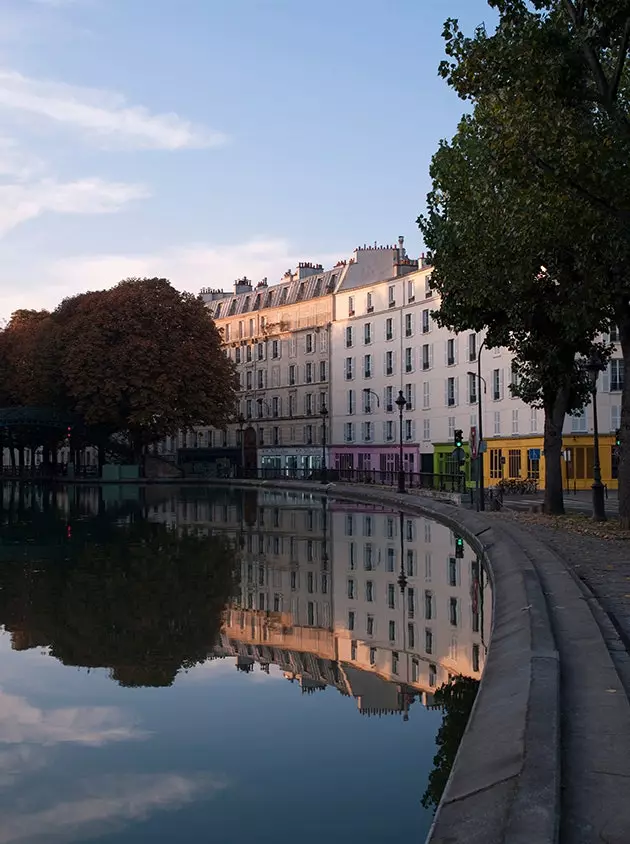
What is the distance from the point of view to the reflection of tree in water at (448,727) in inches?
269

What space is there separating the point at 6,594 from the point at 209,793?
9851 mm

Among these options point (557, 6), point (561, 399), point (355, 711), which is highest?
point (557, 6)

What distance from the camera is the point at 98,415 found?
8106cm

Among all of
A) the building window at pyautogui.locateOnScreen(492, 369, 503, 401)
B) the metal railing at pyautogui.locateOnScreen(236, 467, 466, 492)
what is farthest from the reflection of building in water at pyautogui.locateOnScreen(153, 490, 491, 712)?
the building window at pyautogui.locateOnScreen(492, 369, 503, 401)

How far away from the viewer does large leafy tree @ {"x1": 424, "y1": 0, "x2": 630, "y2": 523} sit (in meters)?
19.0

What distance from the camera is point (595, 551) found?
21266 millimetres

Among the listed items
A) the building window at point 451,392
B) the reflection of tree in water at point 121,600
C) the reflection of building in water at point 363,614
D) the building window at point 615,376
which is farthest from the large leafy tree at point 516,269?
the building window at point 451,392

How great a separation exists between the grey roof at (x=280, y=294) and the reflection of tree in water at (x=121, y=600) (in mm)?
76916

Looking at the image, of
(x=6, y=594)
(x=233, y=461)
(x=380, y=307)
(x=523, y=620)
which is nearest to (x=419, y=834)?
(x=523, y=620)

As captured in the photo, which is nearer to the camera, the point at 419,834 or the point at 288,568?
the point at 419,834

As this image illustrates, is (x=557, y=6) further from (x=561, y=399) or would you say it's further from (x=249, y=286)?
(x=249, y=286)

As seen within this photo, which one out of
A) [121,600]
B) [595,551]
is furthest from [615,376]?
[121,600]

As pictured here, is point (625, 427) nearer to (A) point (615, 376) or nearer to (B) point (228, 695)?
(B) point (228, 695)

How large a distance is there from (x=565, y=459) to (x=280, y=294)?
50533 millimetres
